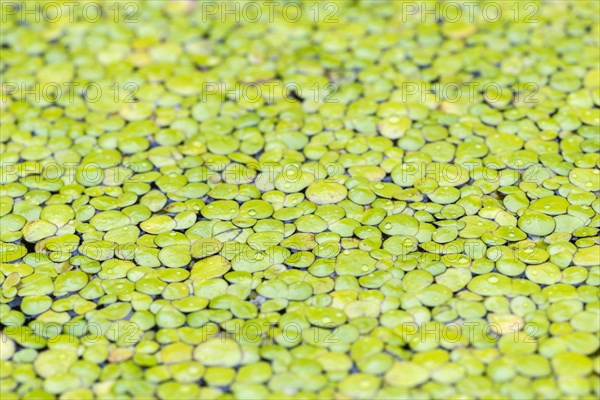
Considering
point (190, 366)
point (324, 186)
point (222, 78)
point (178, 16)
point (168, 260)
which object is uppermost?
point (178, 16)

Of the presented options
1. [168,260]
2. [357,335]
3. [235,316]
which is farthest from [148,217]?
[357,335]

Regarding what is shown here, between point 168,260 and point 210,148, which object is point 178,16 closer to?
point 210,148

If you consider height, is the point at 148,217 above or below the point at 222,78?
below

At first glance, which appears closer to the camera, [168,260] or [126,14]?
[168,260]

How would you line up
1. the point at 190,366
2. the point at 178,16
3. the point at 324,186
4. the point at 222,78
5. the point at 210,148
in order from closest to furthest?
the point at 190,366 → the point at 324,186 → the point at 210,148 → the point at 222,78 → the point at 178,16

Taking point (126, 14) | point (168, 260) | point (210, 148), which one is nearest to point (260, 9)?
point (126, 14)

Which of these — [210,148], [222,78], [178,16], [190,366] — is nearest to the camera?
[190,366]
